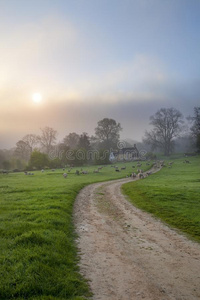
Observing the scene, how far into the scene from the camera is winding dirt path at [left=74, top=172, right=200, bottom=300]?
5.39m

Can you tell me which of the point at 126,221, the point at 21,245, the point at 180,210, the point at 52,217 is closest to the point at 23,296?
the point at 21,245

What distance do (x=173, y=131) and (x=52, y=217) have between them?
100553 millimetres

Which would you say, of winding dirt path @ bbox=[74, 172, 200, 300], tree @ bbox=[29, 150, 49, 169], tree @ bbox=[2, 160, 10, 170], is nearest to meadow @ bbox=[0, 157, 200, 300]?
winding dirt path @ bbox=[74, 172, 200, 300]

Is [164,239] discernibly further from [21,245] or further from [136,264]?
[21,245]

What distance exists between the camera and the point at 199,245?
8.52 m

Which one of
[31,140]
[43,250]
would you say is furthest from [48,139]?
[43,250]

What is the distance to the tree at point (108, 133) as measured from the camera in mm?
107188

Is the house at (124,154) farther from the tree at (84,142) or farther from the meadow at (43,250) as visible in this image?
the meadow at (43,250)

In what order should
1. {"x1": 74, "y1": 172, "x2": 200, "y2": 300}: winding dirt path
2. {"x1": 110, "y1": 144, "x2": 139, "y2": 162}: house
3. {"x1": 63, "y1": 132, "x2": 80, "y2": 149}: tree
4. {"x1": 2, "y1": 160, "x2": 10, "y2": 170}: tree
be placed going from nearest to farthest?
{"x1": 74, "y1": 172, "x2": 200, "y2": 300}: winding dirt path < {"x1": 2, "y1": 160, "x2": 10, "y2": 170}: tree < {"x1": 110, "y1": 144, "x2": 139, "y2": 162}: house < {"x1": 63, "y1": 132, "x2": 80, "y2": 149}: tree

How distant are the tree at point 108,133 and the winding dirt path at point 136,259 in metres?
95.3

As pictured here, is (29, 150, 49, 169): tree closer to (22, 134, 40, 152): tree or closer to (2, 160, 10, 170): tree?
(2, 160, 10, 170): tree

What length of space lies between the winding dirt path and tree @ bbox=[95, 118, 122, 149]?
313 ft

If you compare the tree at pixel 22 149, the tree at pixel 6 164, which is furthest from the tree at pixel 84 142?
the tree at pixel 6 164

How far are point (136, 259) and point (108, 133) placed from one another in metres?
102
